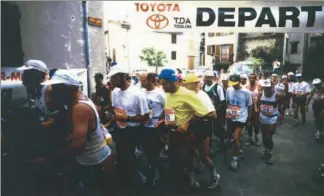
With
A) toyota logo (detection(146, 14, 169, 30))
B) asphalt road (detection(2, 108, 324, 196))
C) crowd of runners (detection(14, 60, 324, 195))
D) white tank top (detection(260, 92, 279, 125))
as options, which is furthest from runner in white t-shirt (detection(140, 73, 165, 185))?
white tank top (detection(260, 92, 279, 125))

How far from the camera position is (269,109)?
4887 millimetres

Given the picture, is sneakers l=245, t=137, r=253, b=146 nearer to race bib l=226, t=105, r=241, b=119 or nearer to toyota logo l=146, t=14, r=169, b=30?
race bib l=226, t=105, r=241, b=119

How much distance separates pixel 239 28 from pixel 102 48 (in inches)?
165

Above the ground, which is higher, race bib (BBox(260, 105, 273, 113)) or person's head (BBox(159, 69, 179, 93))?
person's head (BBox(159, 69, 179, 93))

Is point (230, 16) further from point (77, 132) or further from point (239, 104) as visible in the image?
point (77, 132)

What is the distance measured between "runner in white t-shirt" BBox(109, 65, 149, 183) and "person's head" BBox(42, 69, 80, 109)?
1.11 meters

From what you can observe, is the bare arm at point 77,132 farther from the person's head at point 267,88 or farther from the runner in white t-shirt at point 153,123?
the person's head at point 267,88

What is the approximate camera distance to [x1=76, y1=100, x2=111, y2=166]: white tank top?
2.55 meters

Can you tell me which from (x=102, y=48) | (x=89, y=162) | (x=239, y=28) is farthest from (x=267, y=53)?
A: (x=89, y=162)

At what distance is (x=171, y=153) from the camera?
3.70 m

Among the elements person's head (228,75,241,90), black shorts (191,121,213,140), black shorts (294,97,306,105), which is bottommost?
black shorts (294,97,306,105)

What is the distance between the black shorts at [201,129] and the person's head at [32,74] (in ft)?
6.35

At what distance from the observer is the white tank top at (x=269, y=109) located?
4.88m

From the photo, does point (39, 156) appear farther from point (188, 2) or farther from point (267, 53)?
point (267, 53)
